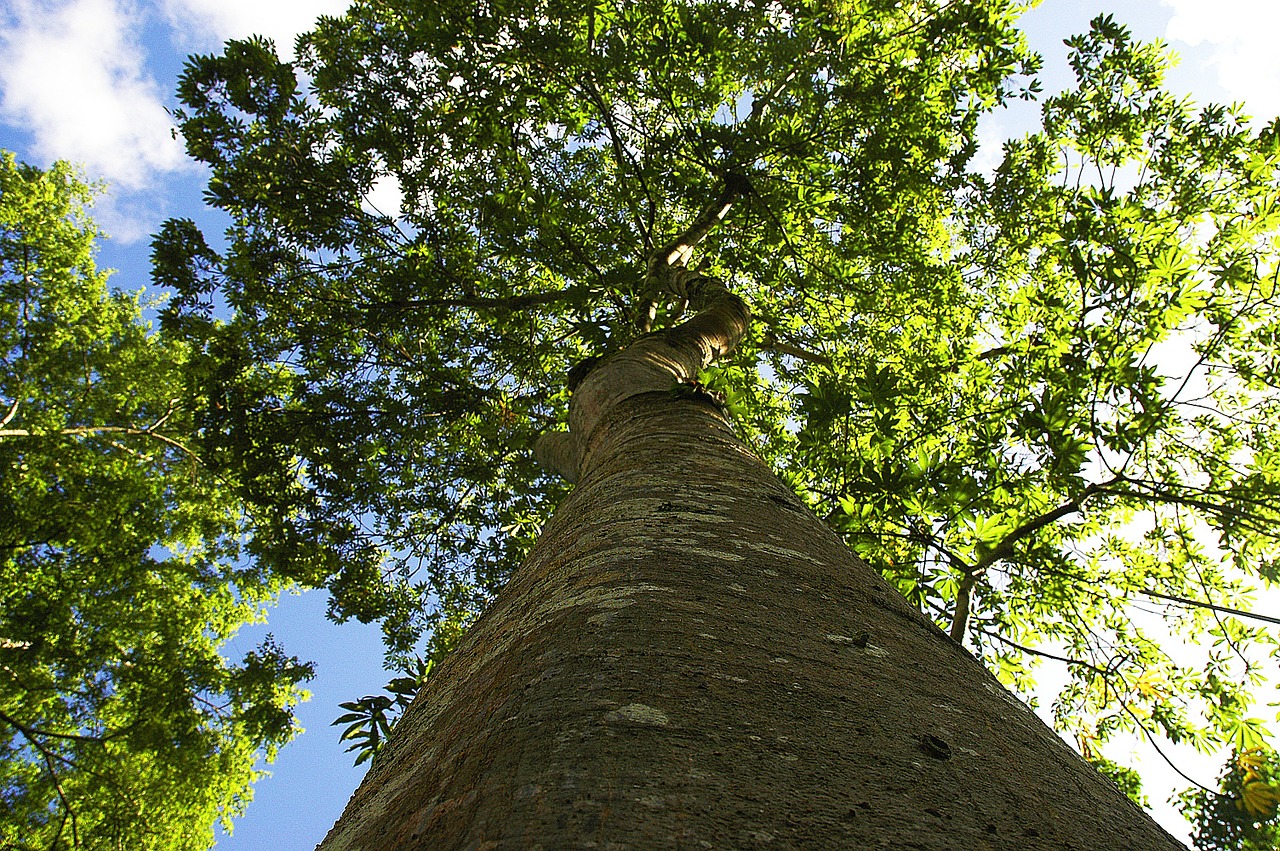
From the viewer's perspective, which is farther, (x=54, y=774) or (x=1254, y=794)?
(x=54, y=774)

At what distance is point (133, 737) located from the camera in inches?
314

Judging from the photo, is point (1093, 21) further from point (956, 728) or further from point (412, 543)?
point (412, 543)

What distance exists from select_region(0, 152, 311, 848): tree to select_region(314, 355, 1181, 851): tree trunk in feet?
23.0

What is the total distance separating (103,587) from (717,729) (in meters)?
12.5

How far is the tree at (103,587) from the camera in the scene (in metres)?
8.85

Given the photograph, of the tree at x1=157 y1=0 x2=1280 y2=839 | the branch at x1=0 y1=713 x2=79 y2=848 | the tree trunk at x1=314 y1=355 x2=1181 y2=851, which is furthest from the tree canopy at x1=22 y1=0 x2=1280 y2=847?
the branch at x1=0 y1=713 x2=79 y2=848

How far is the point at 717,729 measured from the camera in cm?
68

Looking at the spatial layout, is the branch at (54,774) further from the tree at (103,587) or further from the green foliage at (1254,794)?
the green foliage at (1254,794)

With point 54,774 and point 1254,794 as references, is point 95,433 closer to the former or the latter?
point 54,774

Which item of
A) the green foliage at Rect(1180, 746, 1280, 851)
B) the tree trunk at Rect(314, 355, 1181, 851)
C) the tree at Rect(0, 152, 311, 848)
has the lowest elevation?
the tree trunk at Rect(314, 355, 1181, 851)

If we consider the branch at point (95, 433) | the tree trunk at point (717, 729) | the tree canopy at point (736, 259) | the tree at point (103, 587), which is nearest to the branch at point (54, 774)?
the tree at point (103, 587)

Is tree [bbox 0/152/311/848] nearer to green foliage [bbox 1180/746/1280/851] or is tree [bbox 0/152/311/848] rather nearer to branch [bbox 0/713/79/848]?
branch [bbox 0/713/79/848]

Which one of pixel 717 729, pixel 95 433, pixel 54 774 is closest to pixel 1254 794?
pixel 717 729

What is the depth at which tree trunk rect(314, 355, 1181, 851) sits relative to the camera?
22.0 inches
